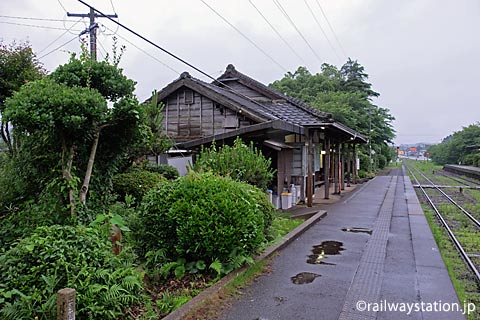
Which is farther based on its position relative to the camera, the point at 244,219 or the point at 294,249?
the point at 294,249

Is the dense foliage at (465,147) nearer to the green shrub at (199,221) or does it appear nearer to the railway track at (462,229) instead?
the railway track at (462,229)

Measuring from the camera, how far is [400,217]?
1099cm

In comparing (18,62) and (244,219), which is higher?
(18,62)

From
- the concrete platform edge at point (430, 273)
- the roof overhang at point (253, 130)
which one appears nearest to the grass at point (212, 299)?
the concrete platform edge at point (430, 273)

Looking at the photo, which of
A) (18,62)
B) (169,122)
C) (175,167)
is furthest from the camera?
(169,122)

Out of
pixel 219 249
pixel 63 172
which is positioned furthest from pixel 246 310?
pixel 63 172

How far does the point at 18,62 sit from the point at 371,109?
33.4 meters

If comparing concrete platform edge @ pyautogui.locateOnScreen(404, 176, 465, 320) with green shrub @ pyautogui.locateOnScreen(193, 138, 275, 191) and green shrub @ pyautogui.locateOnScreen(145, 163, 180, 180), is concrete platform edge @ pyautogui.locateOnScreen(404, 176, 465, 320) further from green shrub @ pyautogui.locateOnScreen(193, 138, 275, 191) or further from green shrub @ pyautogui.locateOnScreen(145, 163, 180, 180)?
green shrub @ pyautogui.locateOnScreen(145, 163, 180, 180)

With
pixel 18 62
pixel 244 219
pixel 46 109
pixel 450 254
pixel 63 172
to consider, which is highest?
pixel 18 62

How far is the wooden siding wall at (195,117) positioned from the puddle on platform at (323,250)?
5158 mm

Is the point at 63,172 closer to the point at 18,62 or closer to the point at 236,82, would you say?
the point at 18,62

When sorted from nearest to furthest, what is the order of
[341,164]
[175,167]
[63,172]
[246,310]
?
[246,310], [63,172], [175,167], [341,164]

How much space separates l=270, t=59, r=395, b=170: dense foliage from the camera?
1311 inches

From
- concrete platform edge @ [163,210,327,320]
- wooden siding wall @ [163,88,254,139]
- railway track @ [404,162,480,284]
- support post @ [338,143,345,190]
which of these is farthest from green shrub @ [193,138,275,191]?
support post @ [338,143,345,190]
